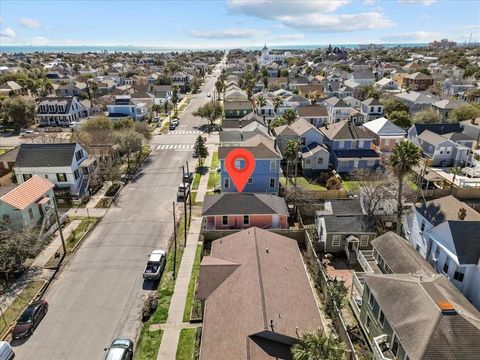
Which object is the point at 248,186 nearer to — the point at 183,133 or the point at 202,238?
the point at 202,238

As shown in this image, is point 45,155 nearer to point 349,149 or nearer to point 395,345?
point 395,345

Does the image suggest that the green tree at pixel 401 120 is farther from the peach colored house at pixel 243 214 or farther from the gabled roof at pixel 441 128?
the peach colored house at pixel 243 214

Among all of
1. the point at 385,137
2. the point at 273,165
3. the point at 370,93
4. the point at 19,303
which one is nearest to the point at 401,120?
the point at 385,137

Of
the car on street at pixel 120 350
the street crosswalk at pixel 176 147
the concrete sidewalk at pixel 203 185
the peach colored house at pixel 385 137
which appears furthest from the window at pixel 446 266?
the street crosswalk at pixel 176 147

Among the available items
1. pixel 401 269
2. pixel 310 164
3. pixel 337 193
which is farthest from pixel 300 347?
pixel 310 164

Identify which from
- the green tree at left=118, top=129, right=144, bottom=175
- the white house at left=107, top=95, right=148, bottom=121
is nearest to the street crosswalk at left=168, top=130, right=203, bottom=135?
the white house at left=107, top=95, right=148, bottom=121

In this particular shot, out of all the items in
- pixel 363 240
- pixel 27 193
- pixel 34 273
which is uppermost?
pixel 27 193
